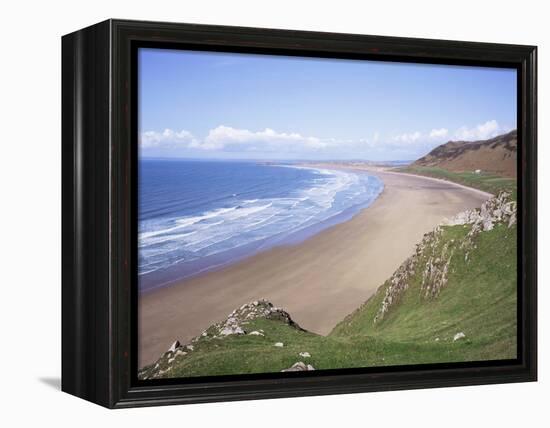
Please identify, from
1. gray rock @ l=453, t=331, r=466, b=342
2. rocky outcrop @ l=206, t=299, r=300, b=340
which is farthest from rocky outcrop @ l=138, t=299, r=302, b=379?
gray rock @ l=453, t=331, r=466, b=342

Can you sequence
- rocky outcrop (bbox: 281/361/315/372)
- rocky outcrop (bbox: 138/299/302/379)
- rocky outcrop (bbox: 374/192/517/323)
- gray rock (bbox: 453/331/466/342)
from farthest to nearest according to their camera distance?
Answer: gray rock (bbox: 453/331/466/342) < rocky outcrop (bbox: 374/192/517/323) < rocky outcrop (bbox: 281/361/315/372) < rocky outcrop (bbox: 138/299/302/379)

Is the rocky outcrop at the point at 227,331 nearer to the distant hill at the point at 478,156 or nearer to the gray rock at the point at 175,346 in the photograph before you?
the gray rock at the point at 175,346

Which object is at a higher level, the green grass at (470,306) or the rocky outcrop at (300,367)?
the green grass at (470,306)

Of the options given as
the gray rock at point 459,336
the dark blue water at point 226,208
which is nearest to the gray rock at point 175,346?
the dark blue water at point 226,208

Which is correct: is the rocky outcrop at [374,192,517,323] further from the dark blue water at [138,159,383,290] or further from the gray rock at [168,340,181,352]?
the gray rock at [168,340,181,352]

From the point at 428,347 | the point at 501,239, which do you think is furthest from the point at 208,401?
the point at 501,239

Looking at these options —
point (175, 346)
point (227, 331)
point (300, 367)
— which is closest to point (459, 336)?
point (300, 367)

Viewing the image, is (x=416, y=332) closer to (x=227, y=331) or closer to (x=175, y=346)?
(x=227, y=331)
